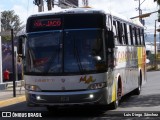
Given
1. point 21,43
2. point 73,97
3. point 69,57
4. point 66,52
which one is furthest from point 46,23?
point 73,97

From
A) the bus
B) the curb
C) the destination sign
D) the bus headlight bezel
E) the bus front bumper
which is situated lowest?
the curb

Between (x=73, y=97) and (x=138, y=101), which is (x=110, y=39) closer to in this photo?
(x=73, y=97)

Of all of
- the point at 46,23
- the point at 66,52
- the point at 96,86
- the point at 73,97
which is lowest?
the point at 73,97

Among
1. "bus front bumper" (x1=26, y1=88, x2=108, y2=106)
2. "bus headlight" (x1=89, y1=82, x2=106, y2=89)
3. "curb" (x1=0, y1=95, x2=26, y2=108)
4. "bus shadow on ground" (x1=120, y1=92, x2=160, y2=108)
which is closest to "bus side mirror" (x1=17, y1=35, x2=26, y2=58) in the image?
"bus front bumper" (x1=26, y1=88, x2=108, y2=106)

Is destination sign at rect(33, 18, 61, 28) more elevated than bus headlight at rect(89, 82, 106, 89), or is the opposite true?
destination sign at rect(33, 18, 61, 28)

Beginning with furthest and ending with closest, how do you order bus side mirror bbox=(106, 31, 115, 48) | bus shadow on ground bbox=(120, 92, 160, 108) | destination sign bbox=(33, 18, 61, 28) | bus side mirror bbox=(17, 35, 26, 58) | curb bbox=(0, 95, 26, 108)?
curb bbox=(0, 95, 26, 108) → bus shadow on ground bbox=(120, 92, 160, 108) → bus side mirror bbox=(17, 35, 26, 58) → destination sign bbox=(33, 18, 61, 28) → bus side mirror bbox=(106, 31, 115, 48)

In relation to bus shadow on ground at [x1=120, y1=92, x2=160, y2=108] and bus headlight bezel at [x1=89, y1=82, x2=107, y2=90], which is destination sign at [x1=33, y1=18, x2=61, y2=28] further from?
bus shadow on ground at [x1=120, y1=92, x2=160, y2=108]

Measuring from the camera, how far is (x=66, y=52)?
1303 cm

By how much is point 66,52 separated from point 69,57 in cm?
16

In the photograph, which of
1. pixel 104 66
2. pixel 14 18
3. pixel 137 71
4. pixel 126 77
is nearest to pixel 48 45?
pixel 104 66

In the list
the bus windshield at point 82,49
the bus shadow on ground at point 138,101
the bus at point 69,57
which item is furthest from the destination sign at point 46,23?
the bus shadow on ground at point 138,101

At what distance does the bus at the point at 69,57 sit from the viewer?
13.0 m

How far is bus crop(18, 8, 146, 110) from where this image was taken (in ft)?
42.6

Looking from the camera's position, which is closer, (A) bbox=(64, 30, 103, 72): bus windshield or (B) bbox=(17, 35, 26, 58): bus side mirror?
(A) bbox=(64, 30, 103, 72): bus windshield
